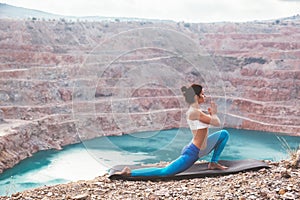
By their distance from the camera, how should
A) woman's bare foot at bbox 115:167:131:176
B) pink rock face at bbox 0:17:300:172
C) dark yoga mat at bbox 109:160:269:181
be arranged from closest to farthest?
dark yoga mat at bbox 109:160:269:181 → woman's bare foot at bbox 115:167:131:176 → pink rock face at bbox 0:17:300:172

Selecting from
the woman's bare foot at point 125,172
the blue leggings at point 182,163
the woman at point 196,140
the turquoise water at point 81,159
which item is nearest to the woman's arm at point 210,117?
the woman at point 196,140

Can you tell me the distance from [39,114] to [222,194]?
76.3 ft

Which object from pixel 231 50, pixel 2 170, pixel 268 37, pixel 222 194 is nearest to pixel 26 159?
pixel 2 170

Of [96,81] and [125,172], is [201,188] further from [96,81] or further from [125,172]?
[96,81]

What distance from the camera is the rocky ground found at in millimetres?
3803

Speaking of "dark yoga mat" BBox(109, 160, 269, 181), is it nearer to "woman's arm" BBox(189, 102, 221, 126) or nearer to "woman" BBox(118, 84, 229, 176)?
"woman" BBox(118, 84, 229, 176)

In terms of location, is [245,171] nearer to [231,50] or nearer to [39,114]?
[39,114]

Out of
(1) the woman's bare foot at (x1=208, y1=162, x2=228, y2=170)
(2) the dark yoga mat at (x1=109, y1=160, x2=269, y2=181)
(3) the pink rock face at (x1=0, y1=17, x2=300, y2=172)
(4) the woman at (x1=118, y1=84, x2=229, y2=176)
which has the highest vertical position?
(3) the pink rock face at (x1=0, y1=17, x2=300, y2=172)

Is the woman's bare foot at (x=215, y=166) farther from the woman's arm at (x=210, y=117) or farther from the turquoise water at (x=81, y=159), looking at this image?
the turquoise water at (x=81, y=159)

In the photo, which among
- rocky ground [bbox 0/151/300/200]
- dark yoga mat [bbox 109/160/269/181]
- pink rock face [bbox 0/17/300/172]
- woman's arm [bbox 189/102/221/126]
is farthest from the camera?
pink rock face [bbox 0/17/300/172]

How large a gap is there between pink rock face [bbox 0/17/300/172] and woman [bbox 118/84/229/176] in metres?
12.8

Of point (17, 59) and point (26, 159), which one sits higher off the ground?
point (17, 59)

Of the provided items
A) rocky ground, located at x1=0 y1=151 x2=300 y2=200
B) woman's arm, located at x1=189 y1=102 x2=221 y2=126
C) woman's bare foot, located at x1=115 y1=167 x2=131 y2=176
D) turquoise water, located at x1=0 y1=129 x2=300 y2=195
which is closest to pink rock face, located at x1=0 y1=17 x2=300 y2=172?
turquoise water, located at x1=0 y1=129 x2=300 y2=195

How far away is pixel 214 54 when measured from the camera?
40750 millimetres
